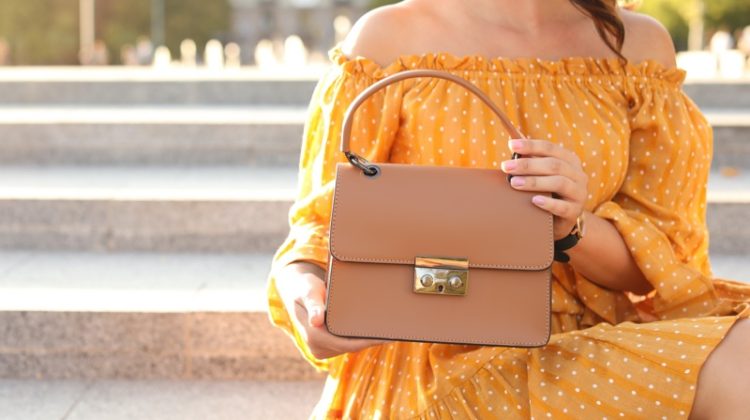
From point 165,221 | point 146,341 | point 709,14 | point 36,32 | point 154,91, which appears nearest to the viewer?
point 146,341

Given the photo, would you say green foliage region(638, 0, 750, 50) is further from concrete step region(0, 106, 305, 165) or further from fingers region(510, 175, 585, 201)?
fingers region(510, 175, 585, 201)

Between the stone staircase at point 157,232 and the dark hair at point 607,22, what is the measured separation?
1255mm

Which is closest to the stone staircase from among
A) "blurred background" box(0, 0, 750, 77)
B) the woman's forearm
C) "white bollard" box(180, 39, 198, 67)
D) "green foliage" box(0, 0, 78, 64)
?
the woman's forearm

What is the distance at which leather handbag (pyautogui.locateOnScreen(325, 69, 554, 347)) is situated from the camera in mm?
1598

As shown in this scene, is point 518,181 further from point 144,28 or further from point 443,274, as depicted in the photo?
point 144,28

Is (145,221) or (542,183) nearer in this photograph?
(542,183)

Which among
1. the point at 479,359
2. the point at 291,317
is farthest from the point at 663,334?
the point at 291,317

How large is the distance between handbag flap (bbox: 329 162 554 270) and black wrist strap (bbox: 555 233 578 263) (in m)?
0.13

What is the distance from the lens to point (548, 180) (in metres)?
1.61

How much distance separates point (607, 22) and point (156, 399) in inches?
61.5

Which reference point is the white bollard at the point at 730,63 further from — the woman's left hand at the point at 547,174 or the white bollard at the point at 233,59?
the woman's left hand at the point at 547,174

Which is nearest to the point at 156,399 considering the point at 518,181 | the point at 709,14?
the point at 518,181

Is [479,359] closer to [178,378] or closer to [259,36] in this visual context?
[178,378]

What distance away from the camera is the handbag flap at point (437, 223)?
1604mm
